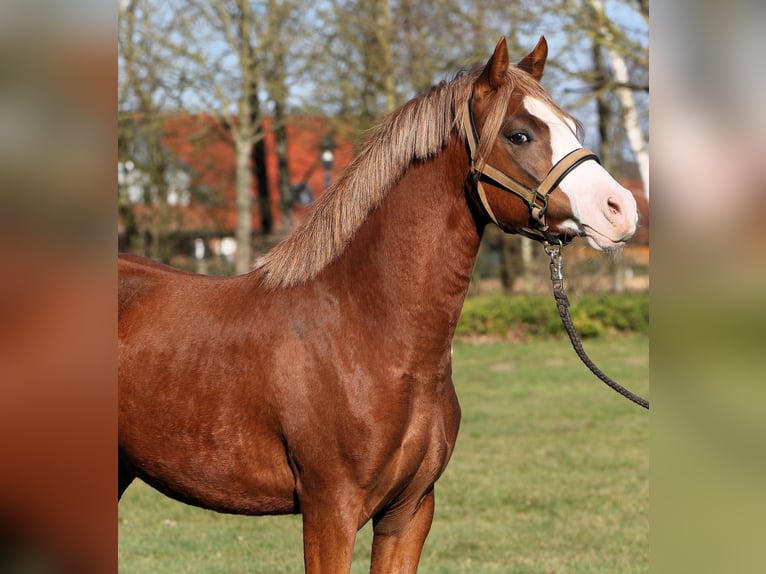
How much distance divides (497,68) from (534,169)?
1.17 ft

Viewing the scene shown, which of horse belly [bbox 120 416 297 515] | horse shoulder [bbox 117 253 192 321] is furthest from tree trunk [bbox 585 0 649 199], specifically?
horse belly [bbox 120 416 297 515]

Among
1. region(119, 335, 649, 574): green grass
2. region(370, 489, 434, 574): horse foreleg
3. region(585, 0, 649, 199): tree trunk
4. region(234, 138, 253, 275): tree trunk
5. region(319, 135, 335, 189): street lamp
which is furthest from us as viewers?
region(234, 138, 253, 275): tree trunk

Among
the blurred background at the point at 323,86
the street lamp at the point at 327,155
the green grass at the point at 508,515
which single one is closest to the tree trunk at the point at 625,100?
the blurred background at the point at 323,86

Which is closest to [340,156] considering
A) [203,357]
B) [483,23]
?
[483,23]

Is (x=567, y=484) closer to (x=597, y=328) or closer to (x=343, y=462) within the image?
(x=343, y=462)

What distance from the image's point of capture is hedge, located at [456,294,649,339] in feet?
59.5

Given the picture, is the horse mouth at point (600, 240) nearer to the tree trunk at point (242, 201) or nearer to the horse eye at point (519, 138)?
the horse eye at point (519, 138)

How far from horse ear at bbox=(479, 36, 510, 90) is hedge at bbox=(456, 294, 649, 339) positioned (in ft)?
50.4

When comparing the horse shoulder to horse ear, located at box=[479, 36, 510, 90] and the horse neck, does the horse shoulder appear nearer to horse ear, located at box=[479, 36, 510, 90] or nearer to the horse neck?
the horse neck

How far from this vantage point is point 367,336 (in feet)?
9.78

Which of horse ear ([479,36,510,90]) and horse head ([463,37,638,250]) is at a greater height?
horse ear ([479,36,510,90])

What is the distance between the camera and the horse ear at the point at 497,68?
9.04 feet

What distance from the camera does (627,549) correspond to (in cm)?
563
